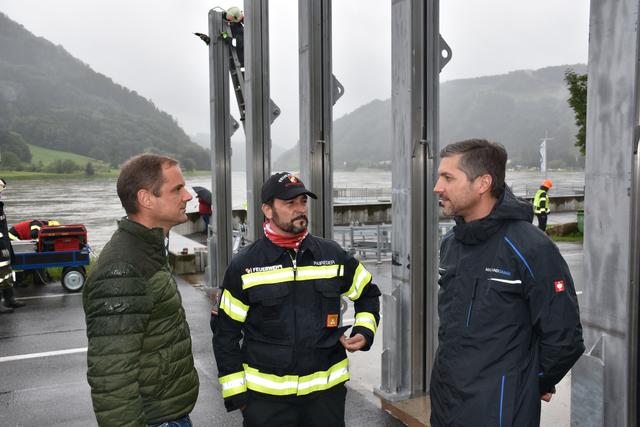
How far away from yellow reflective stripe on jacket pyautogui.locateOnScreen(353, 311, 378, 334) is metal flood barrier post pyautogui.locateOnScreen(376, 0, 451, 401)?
1.48 metres

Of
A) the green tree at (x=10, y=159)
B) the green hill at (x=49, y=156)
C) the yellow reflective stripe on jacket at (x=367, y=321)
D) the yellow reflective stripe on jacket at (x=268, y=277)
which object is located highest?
the green hill at (x=49, y=156)

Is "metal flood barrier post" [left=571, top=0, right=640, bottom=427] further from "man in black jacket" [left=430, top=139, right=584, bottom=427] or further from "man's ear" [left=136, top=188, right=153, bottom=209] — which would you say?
"man's ear" [left=136, top=188, right=153, bottom=209]

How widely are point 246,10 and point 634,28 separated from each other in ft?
18.1

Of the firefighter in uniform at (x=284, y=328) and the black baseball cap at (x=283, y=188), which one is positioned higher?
the black baseball cap at (x=283, y=188)

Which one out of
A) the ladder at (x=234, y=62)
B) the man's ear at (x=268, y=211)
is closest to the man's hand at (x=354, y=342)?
the man's ear at (x=268, y=211)

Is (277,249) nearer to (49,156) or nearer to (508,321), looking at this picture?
(508,321)

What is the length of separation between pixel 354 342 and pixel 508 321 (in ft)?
2.84

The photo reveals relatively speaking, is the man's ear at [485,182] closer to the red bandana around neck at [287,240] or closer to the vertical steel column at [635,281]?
the vertical steel column at [635,281]

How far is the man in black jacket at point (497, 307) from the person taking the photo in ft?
6.67

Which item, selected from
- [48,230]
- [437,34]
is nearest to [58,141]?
[48,230]

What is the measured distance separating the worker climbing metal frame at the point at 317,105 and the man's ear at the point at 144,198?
10.7 ft

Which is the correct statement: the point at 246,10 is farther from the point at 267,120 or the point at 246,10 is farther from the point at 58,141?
the point at 58,141

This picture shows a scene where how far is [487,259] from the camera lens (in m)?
2.12

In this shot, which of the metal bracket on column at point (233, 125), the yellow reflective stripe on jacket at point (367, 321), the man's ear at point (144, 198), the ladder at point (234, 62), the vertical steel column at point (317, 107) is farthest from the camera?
the metal bracket on column at point (233, 125)
